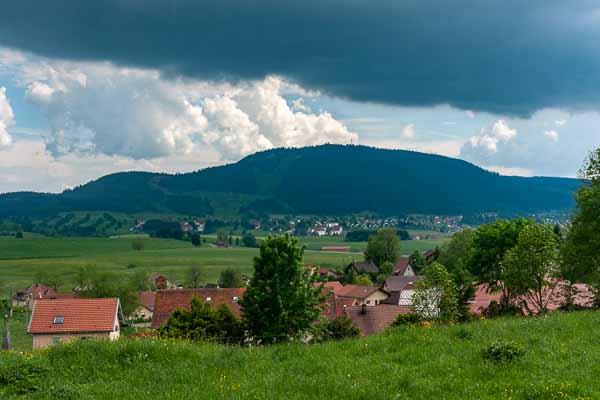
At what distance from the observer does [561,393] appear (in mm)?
10461

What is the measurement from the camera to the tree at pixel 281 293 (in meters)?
36.2

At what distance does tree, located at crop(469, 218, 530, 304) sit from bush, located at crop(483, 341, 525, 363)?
40916 millimetres

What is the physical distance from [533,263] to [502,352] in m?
27.2

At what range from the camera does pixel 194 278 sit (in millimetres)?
142875

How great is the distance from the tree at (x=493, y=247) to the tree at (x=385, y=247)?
9997cm

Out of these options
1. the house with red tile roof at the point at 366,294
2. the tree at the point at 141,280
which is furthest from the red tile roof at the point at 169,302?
the tree at the point at 141,280

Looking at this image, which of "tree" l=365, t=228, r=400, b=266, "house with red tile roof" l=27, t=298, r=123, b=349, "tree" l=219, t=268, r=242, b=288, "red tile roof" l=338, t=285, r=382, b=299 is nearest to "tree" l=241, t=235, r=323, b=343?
"house with red tile roof" l=27, t=298, r=123, b=349

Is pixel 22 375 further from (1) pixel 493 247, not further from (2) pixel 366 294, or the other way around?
(2) pixel 366 294

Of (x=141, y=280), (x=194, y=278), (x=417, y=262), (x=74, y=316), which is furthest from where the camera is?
(x=417, y=262)

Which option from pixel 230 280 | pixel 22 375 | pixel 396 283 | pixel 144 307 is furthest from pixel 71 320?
pixel 230 280

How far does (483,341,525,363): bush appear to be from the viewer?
1291 cm

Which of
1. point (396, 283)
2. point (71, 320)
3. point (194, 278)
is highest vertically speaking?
point (71, 320)

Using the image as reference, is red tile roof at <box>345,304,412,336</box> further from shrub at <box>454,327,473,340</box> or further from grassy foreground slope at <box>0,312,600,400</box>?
grassy foreground slope at <box>0,312,600,400</box>

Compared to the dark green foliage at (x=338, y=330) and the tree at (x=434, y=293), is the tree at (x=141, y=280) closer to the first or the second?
the tree at (x=434, y=293)
